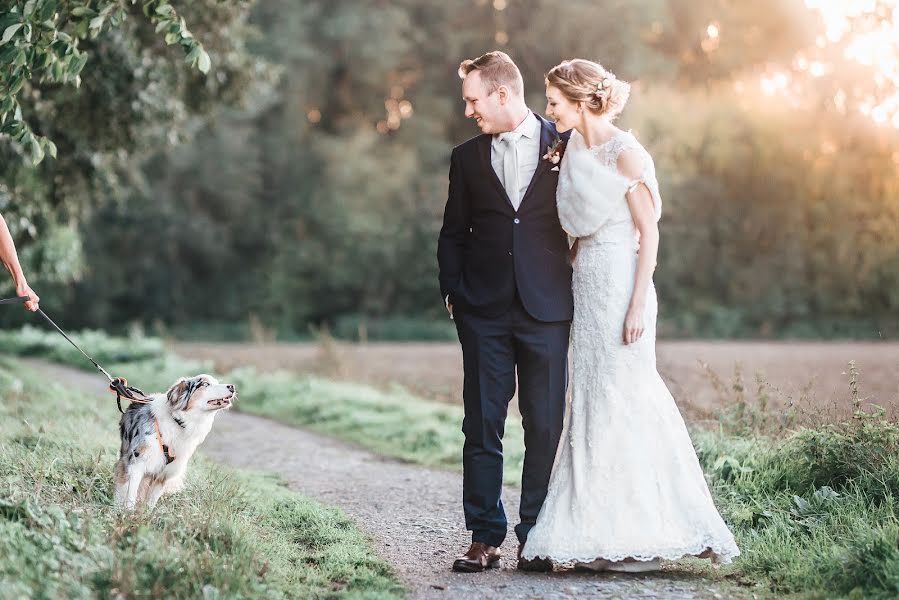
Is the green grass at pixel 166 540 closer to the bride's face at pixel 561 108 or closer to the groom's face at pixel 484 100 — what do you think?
the groom's face at pixel 484 100

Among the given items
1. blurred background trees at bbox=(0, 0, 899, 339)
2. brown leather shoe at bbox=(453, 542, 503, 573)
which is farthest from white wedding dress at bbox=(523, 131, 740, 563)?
blurred background trees at bbox=(0, 0, 899, 339)

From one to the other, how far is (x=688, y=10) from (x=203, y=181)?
61.3 ft

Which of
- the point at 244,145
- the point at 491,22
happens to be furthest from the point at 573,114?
the point at 244,145

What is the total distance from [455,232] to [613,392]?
1102 millimetres

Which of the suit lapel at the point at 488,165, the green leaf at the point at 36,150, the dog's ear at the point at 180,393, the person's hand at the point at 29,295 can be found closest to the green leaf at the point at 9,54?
the green leaf at the point at 36,150

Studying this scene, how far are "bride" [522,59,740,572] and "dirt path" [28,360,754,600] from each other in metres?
0.16

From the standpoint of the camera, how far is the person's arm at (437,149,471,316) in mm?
4832

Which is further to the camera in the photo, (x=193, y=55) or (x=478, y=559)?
(x=193, y=55)

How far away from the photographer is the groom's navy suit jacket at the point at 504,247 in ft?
15.3

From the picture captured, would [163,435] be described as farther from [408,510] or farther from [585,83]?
[585,83]

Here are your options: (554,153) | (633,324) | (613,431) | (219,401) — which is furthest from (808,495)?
(219,401)

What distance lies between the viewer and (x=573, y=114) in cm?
471

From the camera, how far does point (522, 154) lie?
4.74 meters

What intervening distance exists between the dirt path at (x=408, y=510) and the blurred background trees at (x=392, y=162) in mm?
4415
